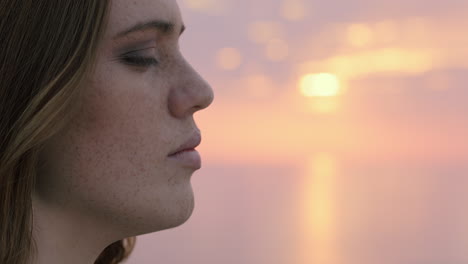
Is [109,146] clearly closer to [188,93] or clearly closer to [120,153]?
[120,153]

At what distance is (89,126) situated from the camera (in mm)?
2432

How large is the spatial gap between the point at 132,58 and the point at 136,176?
0.42m

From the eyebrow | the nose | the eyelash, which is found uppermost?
the eyebrow

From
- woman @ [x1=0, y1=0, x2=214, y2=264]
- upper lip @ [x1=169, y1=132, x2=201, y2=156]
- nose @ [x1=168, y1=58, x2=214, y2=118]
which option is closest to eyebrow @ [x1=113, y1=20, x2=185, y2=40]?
woman @ [x1=0, y1=0, x2=214, y2=264]

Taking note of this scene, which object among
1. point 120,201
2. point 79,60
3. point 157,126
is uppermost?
point 79,60

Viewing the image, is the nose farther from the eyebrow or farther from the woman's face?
the eyebrow

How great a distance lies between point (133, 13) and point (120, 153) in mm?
500

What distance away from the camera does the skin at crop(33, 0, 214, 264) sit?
244cm

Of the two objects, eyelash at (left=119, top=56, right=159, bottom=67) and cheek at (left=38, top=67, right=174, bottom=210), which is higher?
eyelash at (left=119, top=56, right=159, bottom=67)

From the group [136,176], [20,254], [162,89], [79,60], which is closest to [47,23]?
[79,60]

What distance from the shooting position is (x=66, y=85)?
2.32 metres

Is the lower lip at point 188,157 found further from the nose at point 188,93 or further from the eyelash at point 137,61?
the eyelash at point 137,61

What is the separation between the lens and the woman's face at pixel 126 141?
244cm

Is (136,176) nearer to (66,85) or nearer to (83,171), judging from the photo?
(83,171)
